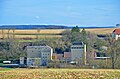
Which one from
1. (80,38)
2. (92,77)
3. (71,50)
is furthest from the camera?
(80,38)

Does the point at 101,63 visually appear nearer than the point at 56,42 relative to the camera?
Yes

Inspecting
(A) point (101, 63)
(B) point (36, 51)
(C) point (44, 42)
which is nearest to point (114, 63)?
(A) point (101, 63)

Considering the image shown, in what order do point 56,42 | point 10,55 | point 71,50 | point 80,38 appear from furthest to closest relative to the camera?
point 80,38, point 56,42, point 71,50, point 10,55

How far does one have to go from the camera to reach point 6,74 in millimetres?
13789

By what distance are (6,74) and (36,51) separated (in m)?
39.7

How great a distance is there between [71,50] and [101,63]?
1950cm

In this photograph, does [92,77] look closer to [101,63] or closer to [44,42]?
[101,63]

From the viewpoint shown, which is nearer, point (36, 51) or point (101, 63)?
point (101, 63)

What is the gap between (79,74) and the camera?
13609 mm

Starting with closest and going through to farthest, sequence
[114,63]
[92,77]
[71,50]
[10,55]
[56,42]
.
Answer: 1. [92,77]
2. [114,63]
3. [10,55]
4. [71,50]
5. [56,42]

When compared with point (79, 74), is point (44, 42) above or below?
above

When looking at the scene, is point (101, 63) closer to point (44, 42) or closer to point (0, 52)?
point (0, 52)

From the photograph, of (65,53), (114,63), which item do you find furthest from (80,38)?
(114,63)

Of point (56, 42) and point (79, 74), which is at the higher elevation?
point (56, 42)
